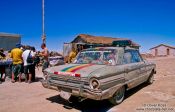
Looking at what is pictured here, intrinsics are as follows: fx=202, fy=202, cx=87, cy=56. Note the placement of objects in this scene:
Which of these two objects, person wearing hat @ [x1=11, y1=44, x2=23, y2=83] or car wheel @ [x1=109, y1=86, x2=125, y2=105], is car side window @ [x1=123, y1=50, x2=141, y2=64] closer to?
car wheel @ [x1=109, y1=86, x2=125, y2=105]

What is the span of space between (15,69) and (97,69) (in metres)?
5.59

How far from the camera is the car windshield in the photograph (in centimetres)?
599

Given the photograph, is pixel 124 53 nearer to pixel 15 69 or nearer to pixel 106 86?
pixel 106 86

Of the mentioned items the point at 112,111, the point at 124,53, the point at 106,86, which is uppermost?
the point at 124,53

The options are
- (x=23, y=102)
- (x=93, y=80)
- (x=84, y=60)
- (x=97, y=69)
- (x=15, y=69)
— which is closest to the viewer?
(x=93, y=80)

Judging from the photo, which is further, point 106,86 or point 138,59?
point 138,59

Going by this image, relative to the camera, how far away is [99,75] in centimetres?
484

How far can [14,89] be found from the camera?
8.02m

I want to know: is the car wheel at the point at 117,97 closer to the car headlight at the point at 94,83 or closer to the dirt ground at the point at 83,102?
the dirt ground at the point at 83,102

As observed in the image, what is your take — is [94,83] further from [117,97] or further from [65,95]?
[117,97]

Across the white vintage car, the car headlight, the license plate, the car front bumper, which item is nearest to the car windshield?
the white vintage car

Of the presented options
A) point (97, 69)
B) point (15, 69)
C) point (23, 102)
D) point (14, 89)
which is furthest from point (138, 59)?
point (15, 69)

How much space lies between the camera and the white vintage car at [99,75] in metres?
4.93

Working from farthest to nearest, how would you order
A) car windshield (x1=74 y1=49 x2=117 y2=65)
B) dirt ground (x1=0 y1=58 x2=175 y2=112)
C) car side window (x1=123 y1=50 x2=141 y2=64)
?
car side window (x1=123 y1=50 x2=141 y2=64), car windshield (x1=74 y1=49 x2=117 y2=65), dirt ground (x1=0 y1=58 x2=175 y2=112)
